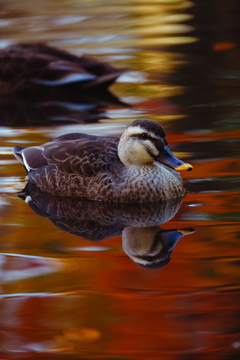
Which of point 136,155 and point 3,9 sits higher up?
point 136,155

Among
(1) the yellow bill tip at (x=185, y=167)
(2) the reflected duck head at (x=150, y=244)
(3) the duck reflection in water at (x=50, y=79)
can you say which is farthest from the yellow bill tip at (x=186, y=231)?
(3) the duck reflection in water at (x=50, y=79)

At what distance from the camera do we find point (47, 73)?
38.7ft

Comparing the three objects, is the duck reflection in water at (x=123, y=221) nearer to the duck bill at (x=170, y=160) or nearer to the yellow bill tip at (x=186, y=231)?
the yellow bill tip at (x=186, y=231)

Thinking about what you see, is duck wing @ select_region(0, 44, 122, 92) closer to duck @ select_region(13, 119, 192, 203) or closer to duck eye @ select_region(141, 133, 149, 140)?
duck @ select_region(13, 119, 192, 203)

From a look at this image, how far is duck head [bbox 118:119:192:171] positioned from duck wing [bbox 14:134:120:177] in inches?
7.3

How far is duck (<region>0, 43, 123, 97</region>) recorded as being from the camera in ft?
38.3

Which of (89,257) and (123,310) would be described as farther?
(89,257)

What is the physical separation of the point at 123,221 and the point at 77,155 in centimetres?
111

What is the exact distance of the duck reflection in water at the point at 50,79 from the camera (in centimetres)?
1152

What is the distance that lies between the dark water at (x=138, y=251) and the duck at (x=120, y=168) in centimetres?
19

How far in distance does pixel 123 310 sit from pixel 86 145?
287cm

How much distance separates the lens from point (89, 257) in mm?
5559

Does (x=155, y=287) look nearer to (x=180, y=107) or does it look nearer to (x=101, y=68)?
(x=180, y=107)

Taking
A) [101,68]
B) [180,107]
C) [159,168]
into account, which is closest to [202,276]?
[159,168]
